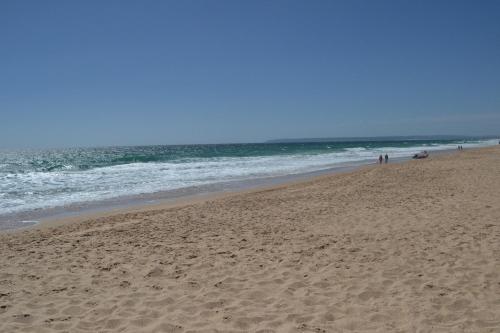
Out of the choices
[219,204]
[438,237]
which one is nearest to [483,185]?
[438,237]

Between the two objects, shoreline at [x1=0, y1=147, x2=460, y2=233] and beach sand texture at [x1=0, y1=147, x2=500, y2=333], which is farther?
shoreline at [x1=0, y1=147, x2=460, y2=233]

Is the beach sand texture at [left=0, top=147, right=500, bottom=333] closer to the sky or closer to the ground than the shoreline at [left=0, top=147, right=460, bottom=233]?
closer to the sky

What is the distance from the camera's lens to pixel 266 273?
5469 millimetres

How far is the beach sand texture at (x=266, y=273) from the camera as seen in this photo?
4090mm

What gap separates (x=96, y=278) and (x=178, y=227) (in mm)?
3410

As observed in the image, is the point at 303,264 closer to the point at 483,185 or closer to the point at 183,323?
the point at 183,323

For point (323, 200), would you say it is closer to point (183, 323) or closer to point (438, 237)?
point (438, 237)

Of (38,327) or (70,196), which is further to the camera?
(70,196)

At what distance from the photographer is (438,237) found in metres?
6.75

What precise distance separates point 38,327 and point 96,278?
1.43 metres

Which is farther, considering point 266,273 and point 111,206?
point 111,206

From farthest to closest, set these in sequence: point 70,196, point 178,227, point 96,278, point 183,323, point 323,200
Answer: point 70,196, point 323,200, point 178,227, point 96,278, point 183,323

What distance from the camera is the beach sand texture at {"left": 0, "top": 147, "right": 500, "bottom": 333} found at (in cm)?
409

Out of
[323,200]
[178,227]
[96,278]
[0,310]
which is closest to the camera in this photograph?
[0,310]
